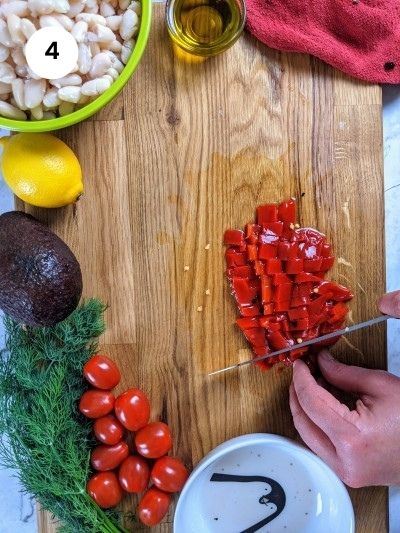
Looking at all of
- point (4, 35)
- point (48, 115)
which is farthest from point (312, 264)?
point (4, 35)

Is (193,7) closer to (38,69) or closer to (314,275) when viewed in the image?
(38,69)

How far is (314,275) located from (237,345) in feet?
0.56

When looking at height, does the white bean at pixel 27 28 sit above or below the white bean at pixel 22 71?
above

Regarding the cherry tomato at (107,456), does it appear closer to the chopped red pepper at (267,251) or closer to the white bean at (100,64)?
the chopped red pepper at (267,251)

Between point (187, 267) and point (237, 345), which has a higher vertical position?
point (187, 267)

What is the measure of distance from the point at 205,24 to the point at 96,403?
621 millimetres

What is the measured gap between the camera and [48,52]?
0.86m

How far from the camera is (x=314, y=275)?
1.04 meters

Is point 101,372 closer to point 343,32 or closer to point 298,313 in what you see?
point 298,313

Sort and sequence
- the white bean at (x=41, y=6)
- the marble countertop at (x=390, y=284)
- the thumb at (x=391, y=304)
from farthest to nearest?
the marble countertop at (x=390, y=284), the thumb at (x=391, y=304), the white bean at (x=41, y=6)

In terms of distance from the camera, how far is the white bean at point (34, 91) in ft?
2.86

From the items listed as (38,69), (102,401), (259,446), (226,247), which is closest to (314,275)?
(226,247)

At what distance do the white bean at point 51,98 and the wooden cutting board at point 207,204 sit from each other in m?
0.13

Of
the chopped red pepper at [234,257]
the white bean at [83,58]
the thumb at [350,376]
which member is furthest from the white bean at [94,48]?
the thumb at [350,376]
